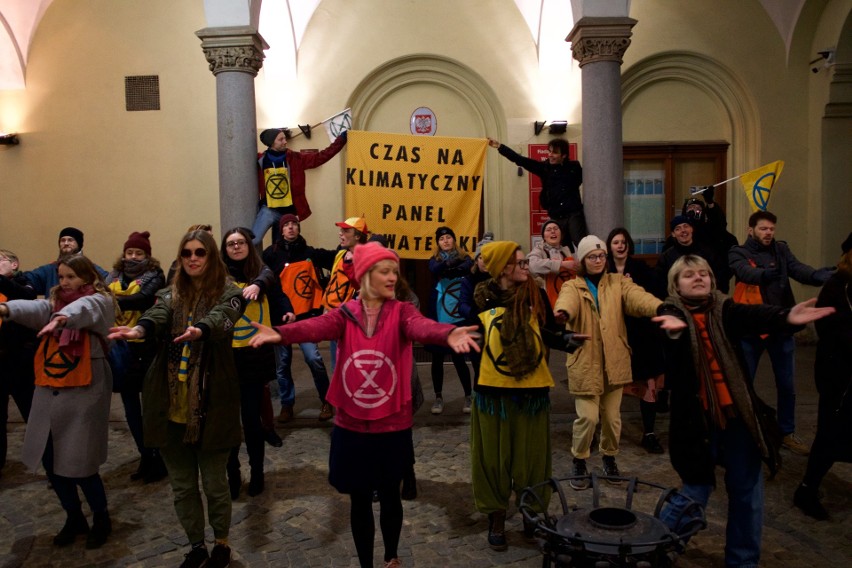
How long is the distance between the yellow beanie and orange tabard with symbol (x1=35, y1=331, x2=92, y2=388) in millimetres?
2497

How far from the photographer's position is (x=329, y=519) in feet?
14.4

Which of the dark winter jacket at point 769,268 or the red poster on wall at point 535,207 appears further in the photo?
the red poster on wall at point 535,207

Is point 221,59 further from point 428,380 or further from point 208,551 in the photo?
point 208,551

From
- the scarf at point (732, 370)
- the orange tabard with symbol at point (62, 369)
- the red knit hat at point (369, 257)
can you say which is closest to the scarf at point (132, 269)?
the orange tabard with symbol at point (62, 369)

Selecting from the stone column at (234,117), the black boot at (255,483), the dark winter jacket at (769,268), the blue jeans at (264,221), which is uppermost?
the stone column at (234,117)

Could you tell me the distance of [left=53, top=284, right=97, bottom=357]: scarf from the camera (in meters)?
3.98

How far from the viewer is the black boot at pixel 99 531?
4.14m

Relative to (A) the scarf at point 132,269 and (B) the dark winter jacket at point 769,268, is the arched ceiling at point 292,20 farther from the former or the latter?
(A) the scarf at point 132,269

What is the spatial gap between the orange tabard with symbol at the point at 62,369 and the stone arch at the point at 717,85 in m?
8.82

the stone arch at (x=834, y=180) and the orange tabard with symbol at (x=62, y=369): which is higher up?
the stone arch at (x=834, y=180)

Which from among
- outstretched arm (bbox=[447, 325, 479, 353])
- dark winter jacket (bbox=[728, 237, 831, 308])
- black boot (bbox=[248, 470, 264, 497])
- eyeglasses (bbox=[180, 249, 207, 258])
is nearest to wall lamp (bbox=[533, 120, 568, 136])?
dark winter jacket (bbox=[728, 237, 831, 308])

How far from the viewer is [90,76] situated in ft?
34.3

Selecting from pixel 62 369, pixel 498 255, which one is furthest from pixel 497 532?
pixel 62 369

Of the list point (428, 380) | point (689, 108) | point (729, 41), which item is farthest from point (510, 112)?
point (428, 380)
